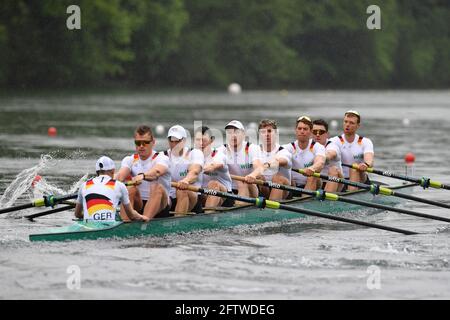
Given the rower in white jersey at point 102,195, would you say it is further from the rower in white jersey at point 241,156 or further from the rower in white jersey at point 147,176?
the rower in white jersey at point 241,156

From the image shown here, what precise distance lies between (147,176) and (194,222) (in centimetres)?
91

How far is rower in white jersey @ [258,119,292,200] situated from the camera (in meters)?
A: 14.8

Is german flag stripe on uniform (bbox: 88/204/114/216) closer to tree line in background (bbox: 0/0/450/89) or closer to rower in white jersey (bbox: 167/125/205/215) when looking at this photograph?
→ rower in white jersey (bbox: 167/125/205/215)

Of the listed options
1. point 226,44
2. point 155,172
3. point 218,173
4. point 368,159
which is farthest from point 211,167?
point 226,44

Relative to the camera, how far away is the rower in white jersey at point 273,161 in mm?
14789

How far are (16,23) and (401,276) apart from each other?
46.2 metres

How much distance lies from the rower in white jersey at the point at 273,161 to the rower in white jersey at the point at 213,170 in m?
0.81

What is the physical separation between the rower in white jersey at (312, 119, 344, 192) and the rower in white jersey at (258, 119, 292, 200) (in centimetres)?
111

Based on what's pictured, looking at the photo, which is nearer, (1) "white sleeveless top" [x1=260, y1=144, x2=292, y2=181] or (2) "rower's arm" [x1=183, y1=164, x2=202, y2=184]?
(2) "rower's arm" [x1=183, y1=164, x2=202, y2=184]

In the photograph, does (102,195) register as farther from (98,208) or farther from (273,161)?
(273,161)

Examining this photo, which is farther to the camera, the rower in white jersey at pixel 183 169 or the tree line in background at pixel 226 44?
the tree line in background at pixel 226 44

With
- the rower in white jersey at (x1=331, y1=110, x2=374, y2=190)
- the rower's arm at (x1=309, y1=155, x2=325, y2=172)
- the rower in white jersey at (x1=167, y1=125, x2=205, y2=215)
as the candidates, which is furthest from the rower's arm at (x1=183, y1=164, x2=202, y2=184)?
the rower in white jersey at (x1=331, y1=110, x2=374, y2=190)

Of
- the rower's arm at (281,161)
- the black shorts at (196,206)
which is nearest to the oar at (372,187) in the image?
the rower's arm at (281,161)
